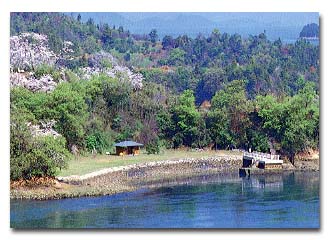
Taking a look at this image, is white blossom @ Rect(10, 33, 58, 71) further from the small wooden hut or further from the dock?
the dock

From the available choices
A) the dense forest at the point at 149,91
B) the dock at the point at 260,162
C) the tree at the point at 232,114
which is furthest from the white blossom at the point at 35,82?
the dock at the point at 260,162

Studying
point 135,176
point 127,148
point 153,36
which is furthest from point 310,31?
point 135,176

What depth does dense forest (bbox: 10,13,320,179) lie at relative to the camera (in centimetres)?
1337

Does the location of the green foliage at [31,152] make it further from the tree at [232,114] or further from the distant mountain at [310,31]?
the distant mountain at [310,31]

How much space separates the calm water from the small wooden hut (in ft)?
1.84

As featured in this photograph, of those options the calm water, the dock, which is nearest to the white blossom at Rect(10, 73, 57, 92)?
the calm water

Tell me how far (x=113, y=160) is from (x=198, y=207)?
195 cm

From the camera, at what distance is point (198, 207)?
12.8 m

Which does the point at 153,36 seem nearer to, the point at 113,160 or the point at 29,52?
the point at 29,52

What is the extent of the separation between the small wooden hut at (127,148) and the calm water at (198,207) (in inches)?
22.0
